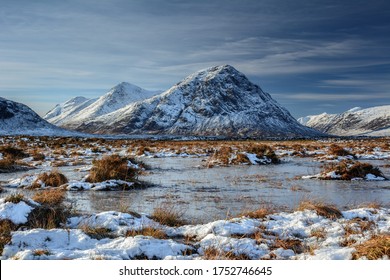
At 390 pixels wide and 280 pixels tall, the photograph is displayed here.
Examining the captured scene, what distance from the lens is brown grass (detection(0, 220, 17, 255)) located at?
6.79m

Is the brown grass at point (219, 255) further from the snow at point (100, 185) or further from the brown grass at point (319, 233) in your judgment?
the snow at point (100, 185)

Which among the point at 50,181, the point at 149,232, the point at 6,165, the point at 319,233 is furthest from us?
the point at 6,165

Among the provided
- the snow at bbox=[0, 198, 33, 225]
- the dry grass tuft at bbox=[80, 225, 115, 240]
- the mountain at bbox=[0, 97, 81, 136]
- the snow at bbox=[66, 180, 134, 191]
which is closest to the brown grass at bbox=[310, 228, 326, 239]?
the dry grass tuft at bbox=[80, 225, 115, 240]

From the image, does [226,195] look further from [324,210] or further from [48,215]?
[48,215]

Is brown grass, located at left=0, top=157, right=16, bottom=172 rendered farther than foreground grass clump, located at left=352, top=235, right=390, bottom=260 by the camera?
Yes

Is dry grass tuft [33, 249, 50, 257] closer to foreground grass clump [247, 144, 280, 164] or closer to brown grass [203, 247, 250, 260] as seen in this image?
brown grass [203, 247, 250, 260]

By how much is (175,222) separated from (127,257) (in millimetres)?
2679

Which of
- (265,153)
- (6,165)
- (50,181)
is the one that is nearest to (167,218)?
(50,181)

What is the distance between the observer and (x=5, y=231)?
735 cm

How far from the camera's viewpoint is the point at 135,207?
435 inches

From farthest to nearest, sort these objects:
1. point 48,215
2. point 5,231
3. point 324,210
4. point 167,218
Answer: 1. point 324,210
2. point 167,218
3. point 48,215
4. point 5,231

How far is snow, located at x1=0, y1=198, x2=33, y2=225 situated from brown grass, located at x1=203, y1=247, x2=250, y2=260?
4.29 m

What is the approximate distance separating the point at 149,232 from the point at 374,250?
4172 millimetres

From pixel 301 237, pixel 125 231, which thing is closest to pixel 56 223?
pixel 125 231
